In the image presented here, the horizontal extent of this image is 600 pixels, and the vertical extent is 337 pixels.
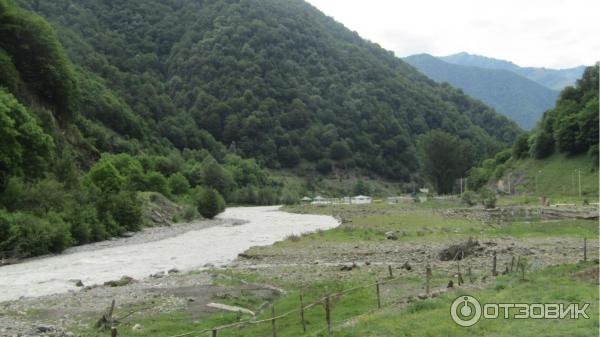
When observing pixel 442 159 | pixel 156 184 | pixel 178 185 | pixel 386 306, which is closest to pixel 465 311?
pixel 386 306

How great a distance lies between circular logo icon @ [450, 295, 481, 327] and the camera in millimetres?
15648

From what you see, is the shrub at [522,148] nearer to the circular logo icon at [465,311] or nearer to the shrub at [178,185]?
the shrub at [178,185]

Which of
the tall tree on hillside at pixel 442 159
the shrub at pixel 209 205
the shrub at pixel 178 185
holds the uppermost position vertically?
the tall tree on hillside at pixel 442 159

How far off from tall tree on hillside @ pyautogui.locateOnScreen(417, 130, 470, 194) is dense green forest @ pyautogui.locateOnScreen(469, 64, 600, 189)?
35.8 ft

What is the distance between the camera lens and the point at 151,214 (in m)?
79.4

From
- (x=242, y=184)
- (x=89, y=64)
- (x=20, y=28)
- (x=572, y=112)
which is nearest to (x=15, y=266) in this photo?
(x=20, y=28)

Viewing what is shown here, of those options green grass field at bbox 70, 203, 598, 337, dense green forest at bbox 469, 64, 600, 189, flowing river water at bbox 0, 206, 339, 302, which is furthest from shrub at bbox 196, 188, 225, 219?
dense green forest at bbox 469, 64, 600, 189

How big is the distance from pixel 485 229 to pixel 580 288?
34.2 m

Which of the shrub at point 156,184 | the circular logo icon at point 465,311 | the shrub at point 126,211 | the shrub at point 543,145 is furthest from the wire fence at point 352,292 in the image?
the shrub at point 543,145

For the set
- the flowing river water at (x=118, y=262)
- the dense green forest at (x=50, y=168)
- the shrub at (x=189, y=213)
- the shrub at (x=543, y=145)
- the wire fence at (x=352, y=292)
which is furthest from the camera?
the shrub at (x=543, y=145)

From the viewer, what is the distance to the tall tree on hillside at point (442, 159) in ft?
443

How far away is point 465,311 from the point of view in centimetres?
1656

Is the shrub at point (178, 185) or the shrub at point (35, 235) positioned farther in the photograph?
the shrub at point (178, 185)

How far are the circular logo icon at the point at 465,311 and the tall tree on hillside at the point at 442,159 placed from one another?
121 m
